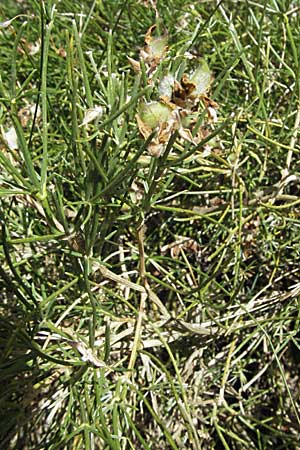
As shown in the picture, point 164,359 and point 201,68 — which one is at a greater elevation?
point 201,68

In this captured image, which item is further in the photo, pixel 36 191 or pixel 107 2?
pixel 107 2

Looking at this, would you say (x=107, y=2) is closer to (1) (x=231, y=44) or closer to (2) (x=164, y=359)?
(1) (x=231, y=44)

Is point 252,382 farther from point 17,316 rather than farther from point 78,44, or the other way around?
point 78,44

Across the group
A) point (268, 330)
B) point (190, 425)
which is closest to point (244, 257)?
point (268, 330)

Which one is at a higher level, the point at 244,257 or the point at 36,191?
the point at 36,191

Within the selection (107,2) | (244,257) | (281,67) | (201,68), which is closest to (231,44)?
(281,67)

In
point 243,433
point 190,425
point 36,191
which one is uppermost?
point 36,191

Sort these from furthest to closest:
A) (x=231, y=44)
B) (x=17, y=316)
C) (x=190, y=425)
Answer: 1. (x=231, y=44)
2. (x=17, y=316)
3. (x=190, y=425)

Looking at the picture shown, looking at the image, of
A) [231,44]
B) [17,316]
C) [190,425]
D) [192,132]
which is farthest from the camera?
[231,44]

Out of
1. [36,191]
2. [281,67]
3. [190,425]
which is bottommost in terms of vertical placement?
[190,425]
